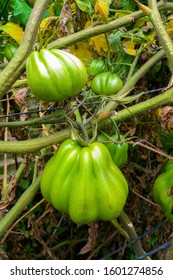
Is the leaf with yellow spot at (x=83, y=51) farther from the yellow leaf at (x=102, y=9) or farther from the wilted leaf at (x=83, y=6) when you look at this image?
the yellow leaf at (x=102, y=9)

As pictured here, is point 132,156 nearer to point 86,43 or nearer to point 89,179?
point 86,43

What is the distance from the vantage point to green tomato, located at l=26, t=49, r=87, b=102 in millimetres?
607

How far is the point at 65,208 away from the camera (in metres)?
0.68

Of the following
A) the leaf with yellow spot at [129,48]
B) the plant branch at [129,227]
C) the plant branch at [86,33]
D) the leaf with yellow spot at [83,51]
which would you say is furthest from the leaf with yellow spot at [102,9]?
the plant branch at [129,227]

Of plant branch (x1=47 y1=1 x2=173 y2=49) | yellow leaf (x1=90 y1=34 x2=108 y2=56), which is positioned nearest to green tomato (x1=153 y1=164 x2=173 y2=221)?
plant branch (x1=47 y1=1 x2=173 y2=49)

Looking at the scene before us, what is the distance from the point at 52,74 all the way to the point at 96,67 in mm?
612

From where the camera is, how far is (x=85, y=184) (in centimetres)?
64

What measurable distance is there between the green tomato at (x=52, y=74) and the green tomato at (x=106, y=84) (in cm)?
46

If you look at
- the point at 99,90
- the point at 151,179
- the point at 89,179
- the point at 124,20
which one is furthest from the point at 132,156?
the point at 89,179

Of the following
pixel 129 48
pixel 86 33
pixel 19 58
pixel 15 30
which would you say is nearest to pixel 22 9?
pixel 15 30

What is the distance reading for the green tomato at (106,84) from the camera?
1.08 metres

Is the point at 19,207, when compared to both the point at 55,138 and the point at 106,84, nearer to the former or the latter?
the point at 55,138
